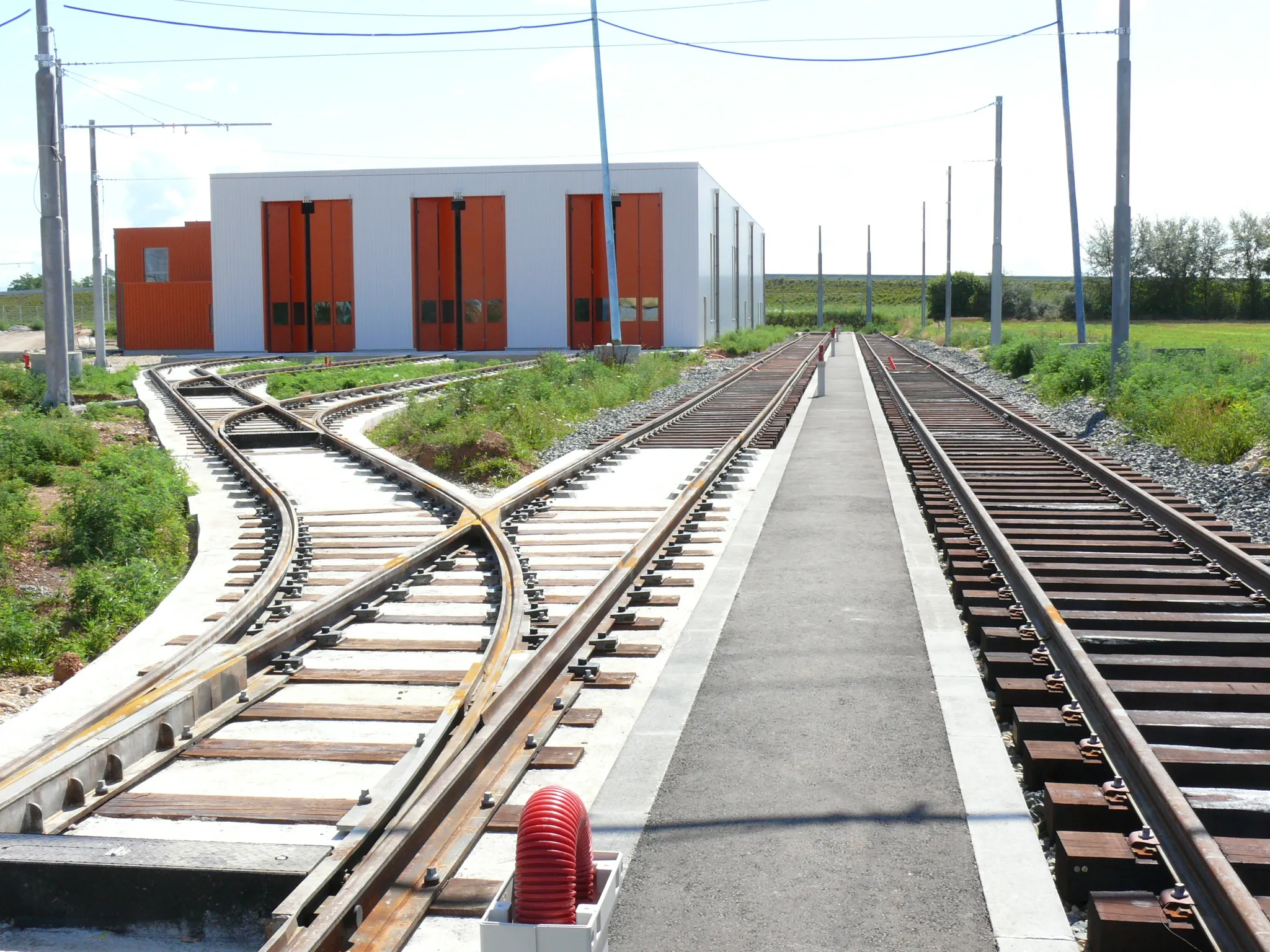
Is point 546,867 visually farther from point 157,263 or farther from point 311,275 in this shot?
point 157,263

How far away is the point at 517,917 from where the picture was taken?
138 inches

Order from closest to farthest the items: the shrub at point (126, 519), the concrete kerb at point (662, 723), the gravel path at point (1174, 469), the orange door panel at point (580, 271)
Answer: the concrete kerb at point (662, 723) → the gravel path at point (1174, 469) → the shrub at point (126, 519) → the orange door panel at point (580, 271)

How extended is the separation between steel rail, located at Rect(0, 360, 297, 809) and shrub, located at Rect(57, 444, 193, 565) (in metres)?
1.57

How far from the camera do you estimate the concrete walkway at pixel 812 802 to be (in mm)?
3928

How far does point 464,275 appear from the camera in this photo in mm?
57938

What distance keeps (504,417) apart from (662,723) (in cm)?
1293

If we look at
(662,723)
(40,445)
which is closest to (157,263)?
(40,445)

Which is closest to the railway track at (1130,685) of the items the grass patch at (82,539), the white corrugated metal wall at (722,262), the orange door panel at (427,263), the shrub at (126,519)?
the grass patch at (82,539)

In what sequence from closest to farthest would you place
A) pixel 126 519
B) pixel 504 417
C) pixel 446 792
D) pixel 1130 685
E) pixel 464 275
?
pixel 446 792 → pixel 1130 685 → pixel 126 519 → pixel 504 417 → pixel 464 275

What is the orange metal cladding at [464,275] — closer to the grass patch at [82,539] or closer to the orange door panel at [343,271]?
the orange door panel at [343,271]

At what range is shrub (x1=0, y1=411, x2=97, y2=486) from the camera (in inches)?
635

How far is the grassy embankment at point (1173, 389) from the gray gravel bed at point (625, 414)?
7.77 meters

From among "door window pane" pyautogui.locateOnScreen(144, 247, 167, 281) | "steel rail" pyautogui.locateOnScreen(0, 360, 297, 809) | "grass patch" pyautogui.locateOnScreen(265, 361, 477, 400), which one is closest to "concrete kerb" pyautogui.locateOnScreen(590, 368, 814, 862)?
"steel rail" pyautogui.locateOnScreen(0, 360, 297, 809)

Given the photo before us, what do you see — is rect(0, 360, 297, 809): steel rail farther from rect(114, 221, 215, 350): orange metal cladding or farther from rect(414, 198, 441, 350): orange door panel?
rect(114, 221, 215, 350): orange metal cladding
